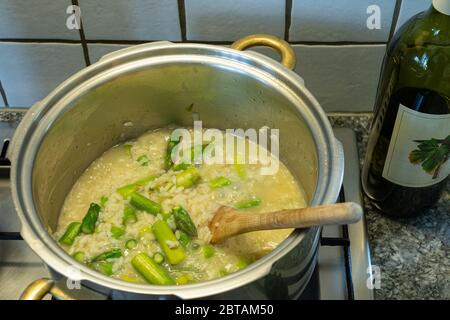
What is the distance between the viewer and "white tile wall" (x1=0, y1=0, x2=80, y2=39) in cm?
100

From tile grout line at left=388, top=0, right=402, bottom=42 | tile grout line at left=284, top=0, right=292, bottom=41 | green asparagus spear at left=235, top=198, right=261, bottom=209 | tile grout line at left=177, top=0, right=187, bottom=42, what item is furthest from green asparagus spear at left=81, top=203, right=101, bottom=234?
tile grout line at left=388, top=0, right=402, bottom=42

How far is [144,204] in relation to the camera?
37.1 inches

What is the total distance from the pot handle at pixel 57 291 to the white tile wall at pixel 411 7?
2.35 feet

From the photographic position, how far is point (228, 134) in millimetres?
1085

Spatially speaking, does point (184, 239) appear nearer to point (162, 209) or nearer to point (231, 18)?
point (162, 209)

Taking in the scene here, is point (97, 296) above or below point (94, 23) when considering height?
below

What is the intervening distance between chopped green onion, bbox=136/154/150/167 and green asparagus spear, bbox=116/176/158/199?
4cm

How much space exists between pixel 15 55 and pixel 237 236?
584 mm

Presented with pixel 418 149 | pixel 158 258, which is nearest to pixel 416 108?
pixel 418 149

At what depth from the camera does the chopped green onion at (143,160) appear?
1.04 meters

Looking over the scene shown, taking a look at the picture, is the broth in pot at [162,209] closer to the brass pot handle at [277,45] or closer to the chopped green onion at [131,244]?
the chopped green onion at [131,244]

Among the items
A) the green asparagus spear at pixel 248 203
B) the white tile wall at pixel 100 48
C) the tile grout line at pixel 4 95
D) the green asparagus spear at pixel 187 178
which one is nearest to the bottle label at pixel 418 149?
the green asparagus spear at pixel 248 203
